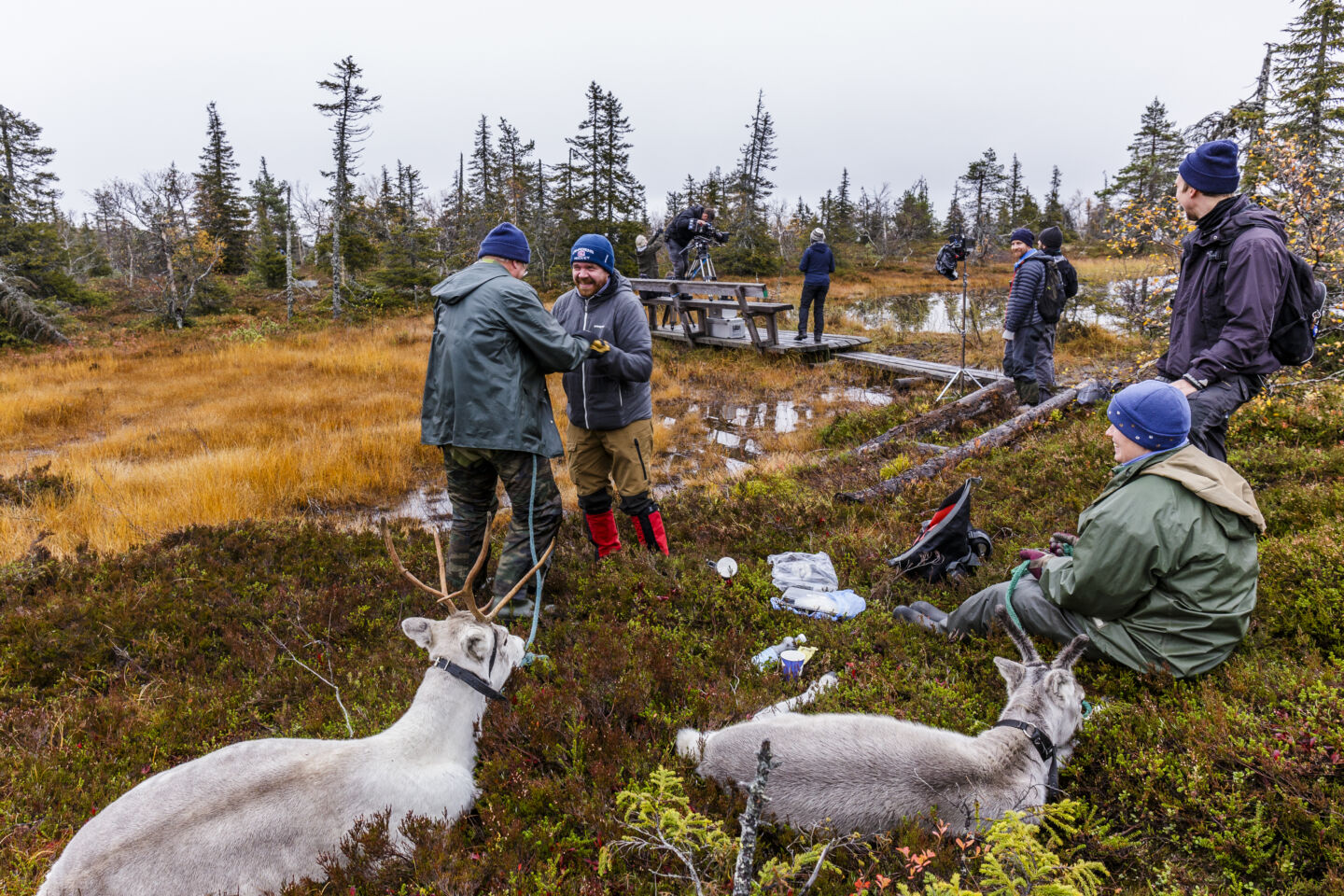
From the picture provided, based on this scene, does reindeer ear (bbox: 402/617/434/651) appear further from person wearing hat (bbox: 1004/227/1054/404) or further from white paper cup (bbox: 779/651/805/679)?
person wearing hat (bbox: 1004/227/1054/404)

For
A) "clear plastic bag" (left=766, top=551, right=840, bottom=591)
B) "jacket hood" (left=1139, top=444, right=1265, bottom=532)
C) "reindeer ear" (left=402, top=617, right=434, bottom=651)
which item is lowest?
"clear plastic bag" (left=766, top=551, right=840, bottom=591)

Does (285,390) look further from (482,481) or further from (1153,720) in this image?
(1153,720)

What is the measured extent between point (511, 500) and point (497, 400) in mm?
704

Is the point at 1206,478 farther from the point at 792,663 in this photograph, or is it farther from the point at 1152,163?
the point at 1152,163

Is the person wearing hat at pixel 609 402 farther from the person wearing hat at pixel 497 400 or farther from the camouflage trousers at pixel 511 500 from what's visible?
the camouflage trousers at pixel 511 500

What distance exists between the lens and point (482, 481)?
4457 millimetres

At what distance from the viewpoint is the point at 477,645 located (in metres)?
2.98

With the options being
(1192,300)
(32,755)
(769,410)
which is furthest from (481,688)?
(769,410)

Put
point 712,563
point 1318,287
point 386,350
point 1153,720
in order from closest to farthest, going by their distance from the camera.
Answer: point 1153,720 < point 1318,287 < point 712,563 < point 386,350

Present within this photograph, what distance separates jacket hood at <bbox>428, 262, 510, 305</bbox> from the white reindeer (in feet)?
7.84

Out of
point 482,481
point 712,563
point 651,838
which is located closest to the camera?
point 651,838

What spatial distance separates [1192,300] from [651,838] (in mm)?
4312

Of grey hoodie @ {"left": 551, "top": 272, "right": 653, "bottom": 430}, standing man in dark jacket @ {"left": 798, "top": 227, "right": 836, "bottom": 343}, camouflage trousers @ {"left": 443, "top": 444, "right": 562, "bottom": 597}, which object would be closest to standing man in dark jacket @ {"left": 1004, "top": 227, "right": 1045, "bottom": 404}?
standing man in dark jacket @ {"left": 798, "top": 227, "right": 836, "bottom": 343}

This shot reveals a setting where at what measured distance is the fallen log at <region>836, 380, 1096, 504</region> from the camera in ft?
20.8
